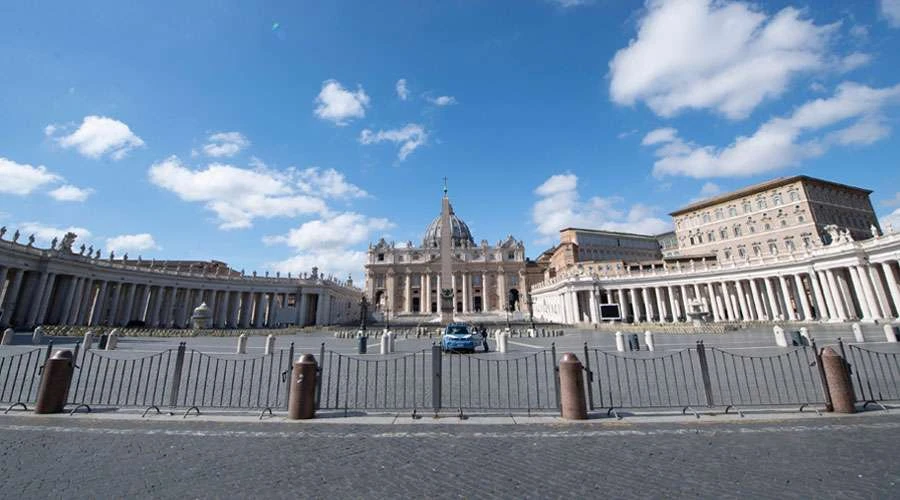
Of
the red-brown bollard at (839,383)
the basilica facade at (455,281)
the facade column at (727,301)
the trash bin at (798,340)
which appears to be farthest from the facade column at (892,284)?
the basilica facade at (455,281)

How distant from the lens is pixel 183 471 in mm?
4504

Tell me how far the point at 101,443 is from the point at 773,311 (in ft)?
188

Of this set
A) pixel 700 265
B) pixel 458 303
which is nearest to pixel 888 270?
pixel 700 265

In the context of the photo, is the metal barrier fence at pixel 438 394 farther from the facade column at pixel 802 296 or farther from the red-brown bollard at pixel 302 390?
the facade column at pixel 802 296

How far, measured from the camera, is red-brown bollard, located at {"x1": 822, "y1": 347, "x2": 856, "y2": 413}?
6816 millimetres

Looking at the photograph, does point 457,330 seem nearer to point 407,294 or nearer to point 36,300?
point 36,300

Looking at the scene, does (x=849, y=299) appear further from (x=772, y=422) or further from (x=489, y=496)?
(x=489, y=496)

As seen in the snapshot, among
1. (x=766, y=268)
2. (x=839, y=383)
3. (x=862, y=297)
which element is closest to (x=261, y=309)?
(x=839, y=383)

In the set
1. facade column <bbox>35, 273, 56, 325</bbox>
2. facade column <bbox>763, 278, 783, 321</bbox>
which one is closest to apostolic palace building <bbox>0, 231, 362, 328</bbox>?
facade column <bbox>35, 273, 56, 325</bbox>

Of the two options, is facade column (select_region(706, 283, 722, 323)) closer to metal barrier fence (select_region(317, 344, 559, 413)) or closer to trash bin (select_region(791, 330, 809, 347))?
trash bin (select_region(791, 330, 809, 347))

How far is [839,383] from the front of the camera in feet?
22.7

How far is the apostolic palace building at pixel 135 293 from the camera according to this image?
3819 centimetres

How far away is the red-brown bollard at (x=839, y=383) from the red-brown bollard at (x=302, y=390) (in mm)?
9979

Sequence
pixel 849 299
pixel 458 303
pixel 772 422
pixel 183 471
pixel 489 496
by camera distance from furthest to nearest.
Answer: pixel 458 303, pixel 849 299, pixel 772 422, pixel 183 471, pixel 489 496
